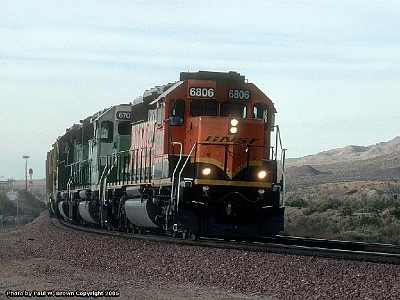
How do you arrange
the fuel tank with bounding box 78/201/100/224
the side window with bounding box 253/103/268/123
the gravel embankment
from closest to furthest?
the gravel embankment
the side window with bounding box 253/103/268/123
the fuel tank with bounding box 78/201/100/224

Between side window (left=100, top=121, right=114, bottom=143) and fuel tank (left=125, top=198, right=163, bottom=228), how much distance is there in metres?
4.77

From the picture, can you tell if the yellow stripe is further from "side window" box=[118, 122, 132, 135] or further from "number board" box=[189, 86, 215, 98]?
"side window" box=[118, 122, 132, 135]

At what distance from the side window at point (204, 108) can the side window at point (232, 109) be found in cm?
22

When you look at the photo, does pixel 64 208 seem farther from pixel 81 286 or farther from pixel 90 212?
pixel 81 286

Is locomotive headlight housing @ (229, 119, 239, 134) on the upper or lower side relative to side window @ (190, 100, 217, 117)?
lower

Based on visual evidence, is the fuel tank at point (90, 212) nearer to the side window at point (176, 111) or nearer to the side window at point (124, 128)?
the side window at point (124, 128)

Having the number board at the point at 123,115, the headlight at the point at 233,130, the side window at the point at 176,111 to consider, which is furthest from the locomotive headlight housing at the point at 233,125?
the number board at the point at 123,115

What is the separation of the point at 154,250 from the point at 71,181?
16.9 metres

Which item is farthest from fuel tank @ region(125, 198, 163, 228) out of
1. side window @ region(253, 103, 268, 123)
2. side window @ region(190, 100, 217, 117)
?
side window @ region(253, 103, 268, 123)

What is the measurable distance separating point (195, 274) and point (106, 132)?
44.8 ft

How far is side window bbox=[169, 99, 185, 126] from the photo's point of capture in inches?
759

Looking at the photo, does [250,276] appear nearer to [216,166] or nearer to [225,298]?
[225,298]

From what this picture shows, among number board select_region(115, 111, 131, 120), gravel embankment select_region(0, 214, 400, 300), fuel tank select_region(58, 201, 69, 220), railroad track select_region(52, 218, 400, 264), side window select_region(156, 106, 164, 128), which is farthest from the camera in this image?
fuel tank select_region(58, 201, 69, 220)

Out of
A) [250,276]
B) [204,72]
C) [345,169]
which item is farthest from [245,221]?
[345,169]
